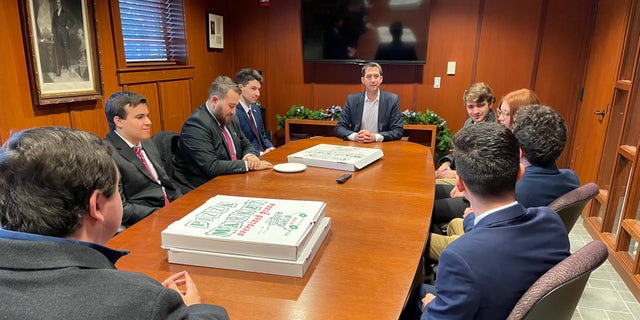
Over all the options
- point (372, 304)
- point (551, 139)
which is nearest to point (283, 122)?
point (551, 139)

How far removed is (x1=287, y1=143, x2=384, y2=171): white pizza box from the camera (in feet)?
6.82

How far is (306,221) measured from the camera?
1181mm

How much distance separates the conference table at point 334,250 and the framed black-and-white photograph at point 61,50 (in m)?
1.43

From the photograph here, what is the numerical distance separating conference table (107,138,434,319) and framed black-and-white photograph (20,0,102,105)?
1.43 metres

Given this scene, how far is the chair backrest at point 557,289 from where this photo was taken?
806mm

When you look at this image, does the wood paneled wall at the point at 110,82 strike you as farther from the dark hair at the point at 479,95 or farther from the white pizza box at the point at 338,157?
the dark hair at the point at 479,95

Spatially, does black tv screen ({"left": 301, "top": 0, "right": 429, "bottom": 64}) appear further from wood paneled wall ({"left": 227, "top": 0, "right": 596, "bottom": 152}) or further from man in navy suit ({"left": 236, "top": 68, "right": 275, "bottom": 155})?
man in navy suit ({"left": 236, "top": 68, "right": 275, "bottom": 155})

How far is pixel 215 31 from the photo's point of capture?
444cm

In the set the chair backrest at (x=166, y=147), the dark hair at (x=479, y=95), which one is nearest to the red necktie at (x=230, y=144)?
the chair backrest at (x=166, y=147)

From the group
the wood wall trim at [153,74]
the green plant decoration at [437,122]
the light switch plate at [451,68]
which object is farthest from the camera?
the light switch plate at [451,68]

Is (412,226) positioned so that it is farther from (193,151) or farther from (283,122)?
(283,122)

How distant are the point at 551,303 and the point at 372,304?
1.26ft

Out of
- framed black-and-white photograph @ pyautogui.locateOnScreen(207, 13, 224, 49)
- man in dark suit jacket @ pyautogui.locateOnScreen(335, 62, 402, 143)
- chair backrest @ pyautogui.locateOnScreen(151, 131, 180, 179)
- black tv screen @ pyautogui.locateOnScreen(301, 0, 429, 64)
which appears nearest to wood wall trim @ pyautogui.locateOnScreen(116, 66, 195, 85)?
framed black-and-white photograph @ pyautogui.locateOnScreen(207, 13, 224, 49)

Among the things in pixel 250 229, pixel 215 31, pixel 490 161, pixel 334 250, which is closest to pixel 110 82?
pixel 215 31
